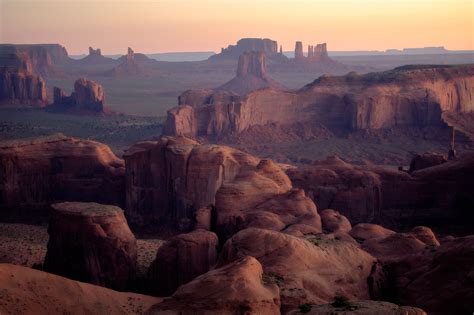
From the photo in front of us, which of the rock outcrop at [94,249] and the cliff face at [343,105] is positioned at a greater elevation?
the cliff face at [343,105]

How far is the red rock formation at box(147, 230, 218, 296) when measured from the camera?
26703mm

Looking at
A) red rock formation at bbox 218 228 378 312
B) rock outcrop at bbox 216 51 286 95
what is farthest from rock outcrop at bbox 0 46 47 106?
red rock formation at bbox 218 228 378 312

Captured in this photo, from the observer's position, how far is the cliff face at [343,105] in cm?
7256

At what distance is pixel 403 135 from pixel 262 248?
54873 millimetres

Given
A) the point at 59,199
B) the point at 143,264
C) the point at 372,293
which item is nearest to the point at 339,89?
the point at 59,199

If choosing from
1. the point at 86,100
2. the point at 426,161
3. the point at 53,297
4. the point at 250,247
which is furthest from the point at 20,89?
the point at 250,247

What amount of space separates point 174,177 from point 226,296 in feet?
73.8

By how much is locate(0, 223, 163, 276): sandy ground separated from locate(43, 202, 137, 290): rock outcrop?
5.65 ft

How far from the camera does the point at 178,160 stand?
39.3 metres

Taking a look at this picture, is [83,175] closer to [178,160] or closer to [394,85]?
[178,160]

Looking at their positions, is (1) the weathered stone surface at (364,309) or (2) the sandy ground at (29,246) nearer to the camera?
(1) the weathered stone surface at (364,309)

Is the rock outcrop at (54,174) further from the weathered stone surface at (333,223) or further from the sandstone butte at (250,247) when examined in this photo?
the weathered stone surface at (333,223)

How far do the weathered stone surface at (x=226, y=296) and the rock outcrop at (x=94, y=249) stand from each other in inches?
→ 424

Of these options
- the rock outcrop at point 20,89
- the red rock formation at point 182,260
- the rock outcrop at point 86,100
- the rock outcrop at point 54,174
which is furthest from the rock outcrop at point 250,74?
the red rock formation at point 182,260
